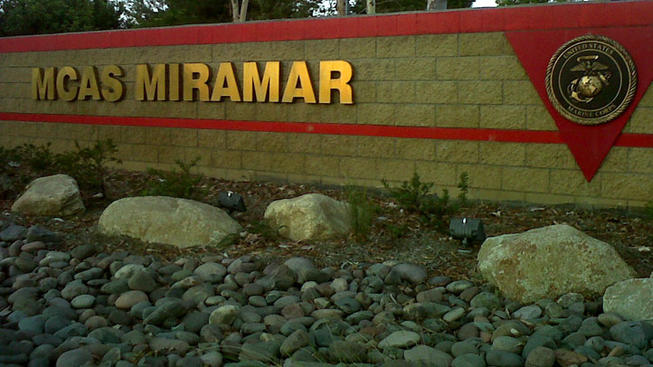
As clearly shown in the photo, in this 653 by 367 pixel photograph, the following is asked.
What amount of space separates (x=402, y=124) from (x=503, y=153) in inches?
49.9

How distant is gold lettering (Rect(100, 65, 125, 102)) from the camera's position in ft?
35.2

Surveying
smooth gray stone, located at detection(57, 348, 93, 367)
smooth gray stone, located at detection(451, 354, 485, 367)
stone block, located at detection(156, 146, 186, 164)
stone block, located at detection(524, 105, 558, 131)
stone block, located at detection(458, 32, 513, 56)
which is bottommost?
smooth gray stone, located at detection(57, 348, 93, 367)

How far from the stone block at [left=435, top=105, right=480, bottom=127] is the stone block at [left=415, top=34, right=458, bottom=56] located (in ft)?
2.04

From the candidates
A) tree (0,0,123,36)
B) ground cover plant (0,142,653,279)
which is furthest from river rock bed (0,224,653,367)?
tree (0,0,123,36)

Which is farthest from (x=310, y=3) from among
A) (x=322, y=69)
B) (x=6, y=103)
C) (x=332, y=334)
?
(x=332, y=334)

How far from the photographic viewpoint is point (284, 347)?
4059mm

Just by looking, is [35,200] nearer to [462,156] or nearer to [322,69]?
[322,69]

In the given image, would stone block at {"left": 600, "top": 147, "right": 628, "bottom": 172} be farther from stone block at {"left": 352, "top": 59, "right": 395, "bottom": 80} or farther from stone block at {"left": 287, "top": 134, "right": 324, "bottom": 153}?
stone block at {"left": 287, "top": 134, "right": 324, "bottom": 153}

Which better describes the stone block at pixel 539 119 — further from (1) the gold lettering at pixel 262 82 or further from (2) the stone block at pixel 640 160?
(1) the gold lettering at pixel 262 82

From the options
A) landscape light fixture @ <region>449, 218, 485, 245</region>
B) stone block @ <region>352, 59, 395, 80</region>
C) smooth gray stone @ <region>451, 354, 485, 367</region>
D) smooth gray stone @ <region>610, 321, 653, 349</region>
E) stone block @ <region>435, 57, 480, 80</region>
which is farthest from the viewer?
stone block @ <region>352, 59, 395, 80</region>

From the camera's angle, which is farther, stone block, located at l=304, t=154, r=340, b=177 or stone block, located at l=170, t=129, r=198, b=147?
stone block, located at l=170, t=129, r=198, b=147

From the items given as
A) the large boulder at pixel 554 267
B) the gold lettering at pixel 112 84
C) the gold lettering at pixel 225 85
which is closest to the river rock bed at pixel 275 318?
the large boulder at pixel 554 267

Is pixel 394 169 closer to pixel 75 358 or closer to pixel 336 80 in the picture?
pixel 336 80

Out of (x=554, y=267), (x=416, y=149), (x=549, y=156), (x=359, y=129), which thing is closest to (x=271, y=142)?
(x=359, y=129)
